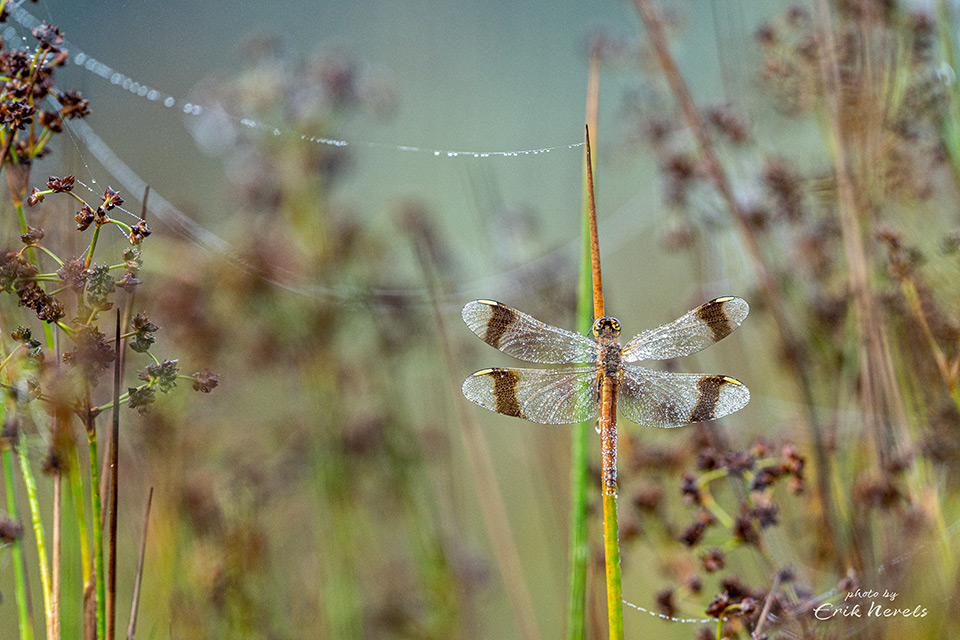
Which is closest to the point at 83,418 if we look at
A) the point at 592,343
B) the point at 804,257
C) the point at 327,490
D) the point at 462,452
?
the point at 592,343

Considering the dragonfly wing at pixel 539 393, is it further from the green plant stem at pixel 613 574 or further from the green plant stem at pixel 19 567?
the green plant stem at pixel 19 567

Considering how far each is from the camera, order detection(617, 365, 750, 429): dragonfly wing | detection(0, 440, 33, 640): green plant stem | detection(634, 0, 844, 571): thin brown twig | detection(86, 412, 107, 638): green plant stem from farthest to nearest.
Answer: detection(634, 0, 844, 571): thin brown twig < detection(617, 365, 750, 429): dragonfly wing < detection(0, 440, 33, 640): green plant stem < detection(86, 412, 107, 638): green plant stem

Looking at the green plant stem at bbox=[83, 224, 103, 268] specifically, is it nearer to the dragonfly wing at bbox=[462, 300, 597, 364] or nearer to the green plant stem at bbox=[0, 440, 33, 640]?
the green plant stem at bbox=[0, 440, 33, 640]

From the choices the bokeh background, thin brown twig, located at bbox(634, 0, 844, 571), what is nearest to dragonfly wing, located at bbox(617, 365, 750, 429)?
the bokeh background

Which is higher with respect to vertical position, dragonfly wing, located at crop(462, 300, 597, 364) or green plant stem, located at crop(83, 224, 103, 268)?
green plant stem, located at crop(83, 224, 103, 268)

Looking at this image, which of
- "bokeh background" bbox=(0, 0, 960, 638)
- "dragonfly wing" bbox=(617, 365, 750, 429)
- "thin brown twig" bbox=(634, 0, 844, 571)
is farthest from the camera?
"bokeh background" bbox=(0, 0, 960, 638)

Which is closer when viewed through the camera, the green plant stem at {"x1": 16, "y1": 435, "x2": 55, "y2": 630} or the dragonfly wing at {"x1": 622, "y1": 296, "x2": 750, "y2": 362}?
the green plant stem at {"x1": 16, "y1": 435, "x2": 55, "y2": 630}

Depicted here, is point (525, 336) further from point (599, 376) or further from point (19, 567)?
point (19, 567)

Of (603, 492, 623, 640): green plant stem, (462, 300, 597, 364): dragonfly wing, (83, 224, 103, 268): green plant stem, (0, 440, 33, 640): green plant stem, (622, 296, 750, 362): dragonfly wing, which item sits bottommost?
(603, 492, 623, 640): green plant stem
